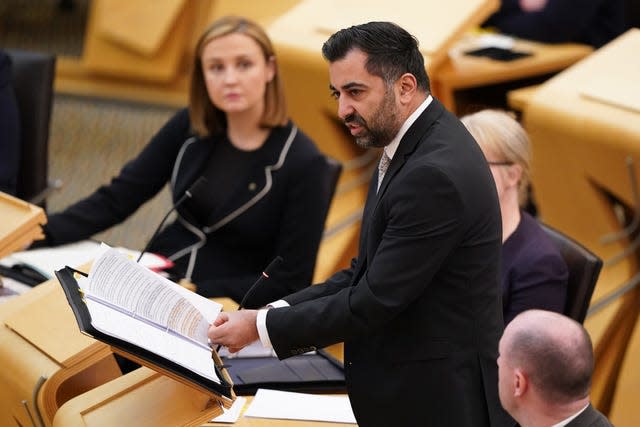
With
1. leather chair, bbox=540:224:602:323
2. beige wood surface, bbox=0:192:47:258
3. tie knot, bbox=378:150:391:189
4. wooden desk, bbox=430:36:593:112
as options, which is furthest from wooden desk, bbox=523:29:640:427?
beige wood surface, bbox=0:192:47:258

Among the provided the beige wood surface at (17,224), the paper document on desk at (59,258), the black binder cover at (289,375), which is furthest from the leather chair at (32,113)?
the black binder cover at (289,375)

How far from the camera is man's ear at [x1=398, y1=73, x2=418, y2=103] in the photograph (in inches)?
75.3

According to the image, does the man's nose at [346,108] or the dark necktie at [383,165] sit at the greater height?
the man's nose at [346,108]

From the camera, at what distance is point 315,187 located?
3125 mm

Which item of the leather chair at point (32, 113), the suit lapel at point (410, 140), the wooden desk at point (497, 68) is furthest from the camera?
the wooden desk at point (497, 68)

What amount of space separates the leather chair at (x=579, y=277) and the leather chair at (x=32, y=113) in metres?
1.84

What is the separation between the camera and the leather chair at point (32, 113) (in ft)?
12.2

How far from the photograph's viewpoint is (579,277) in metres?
2.71

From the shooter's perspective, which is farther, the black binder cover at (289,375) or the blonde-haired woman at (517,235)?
the blonde-haired woman at (517,235)

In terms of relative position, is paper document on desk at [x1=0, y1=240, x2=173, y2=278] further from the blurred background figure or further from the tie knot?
the blurred background figure

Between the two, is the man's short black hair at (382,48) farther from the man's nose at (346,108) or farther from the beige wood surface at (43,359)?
the beige wood surface at (43,359)

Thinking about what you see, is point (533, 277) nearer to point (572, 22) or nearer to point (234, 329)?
point (234, 329)

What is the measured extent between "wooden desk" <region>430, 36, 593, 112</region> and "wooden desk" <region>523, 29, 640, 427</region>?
70cm

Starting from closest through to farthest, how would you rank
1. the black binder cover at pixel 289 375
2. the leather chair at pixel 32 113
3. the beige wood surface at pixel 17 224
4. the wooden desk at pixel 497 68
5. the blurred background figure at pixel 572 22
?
1. the black binder cover at pixel 289 375
2. the beige wood surface at pixel 17 224
3. the leather chair at pixel 32 113
4. the wooden desk at pixel 497 68
5. the blurred background figure at pixel 572 22
